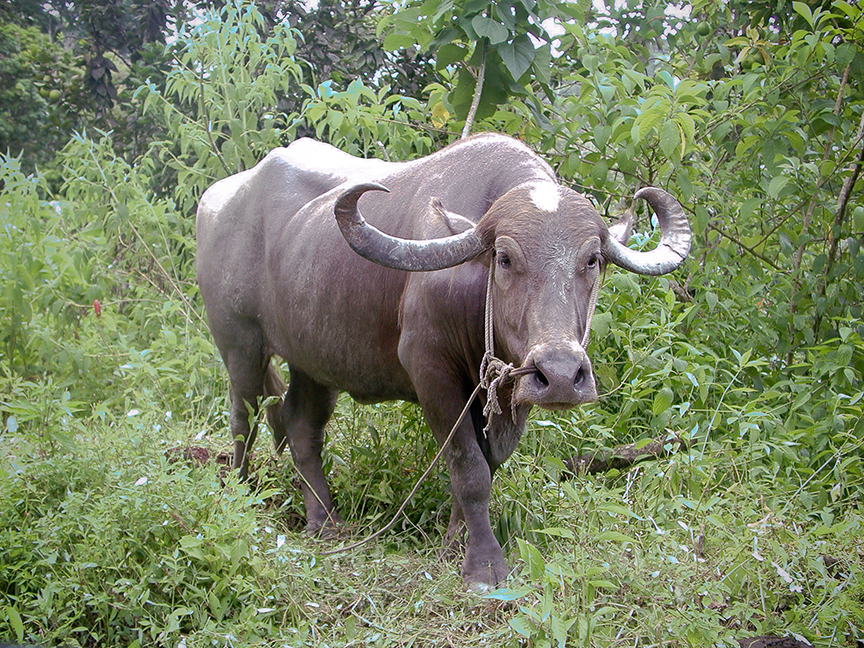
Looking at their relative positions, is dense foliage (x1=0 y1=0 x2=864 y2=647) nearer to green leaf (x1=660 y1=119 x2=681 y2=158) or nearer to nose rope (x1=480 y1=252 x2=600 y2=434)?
green leaf (x1=660 y1=119 x2=681 y2=158)

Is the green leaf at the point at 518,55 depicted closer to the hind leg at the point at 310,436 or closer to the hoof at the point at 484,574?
the hind leg at the point at 310,436

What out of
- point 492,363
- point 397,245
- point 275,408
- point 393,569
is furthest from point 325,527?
point 397,245

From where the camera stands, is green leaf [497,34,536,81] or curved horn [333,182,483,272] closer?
curved horn [333,182,483,272]

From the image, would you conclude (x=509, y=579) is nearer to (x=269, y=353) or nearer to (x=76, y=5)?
(x=269, y=353)

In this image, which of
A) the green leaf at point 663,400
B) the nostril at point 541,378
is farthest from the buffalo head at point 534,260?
the green leaf at point 663,400

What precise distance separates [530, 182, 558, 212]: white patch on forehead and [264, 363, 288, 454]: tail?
82.5 inches

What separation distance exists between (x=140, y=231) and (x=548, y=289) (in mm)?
4020

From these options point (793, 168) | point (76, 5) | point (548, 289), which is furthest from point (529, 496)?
point (76, 5)

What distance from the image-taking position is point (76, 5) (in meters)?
7.80

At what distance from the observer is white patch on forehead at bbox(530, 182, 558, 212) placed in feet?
9.64

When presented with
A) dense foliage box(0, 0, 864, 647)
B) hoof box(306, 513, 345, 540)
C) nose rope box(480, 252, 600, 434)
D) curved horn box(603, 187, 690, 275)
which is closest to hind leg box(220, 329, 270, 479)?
dense foliage box(0, 0, 864, 647)

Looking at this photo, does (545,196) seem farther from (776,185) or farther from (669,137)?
(776,185)

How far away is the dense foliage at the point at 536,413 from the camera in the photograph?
9.02ft

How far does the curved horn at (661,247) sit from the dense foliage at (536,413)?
2.43 feet
